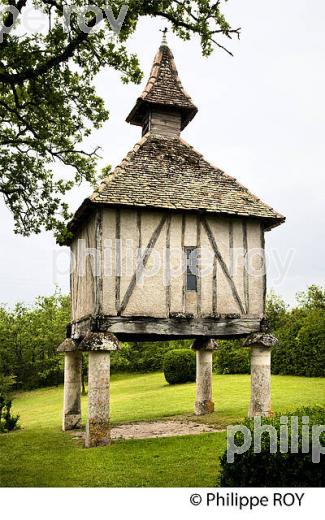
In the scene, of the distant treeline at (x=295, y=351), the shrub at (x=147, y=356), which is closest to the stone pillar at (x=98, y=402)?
the distant treeline at (x=295, y=351)

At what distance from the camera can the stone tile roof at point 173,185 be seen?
42.3 feet

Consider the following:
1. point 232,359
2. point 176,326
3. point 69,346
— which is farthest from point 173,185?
point 232,359

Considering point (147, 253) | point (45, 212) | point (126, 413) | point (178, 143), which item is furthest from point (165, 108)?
point (126, 413)

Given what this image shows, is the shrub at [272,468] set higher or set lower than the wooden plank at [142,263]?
lower

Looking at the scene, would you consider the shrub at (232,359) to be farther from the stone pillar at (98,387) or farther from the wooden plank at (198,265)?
the stone pillar at (98,387)

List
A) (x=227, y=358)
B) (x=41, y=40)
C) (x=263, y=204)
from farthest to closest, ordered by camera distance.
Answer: (x=227, y=358), (x=263, y=204), (x=41, y=40)

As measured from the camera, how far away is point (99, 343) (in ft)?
39.5

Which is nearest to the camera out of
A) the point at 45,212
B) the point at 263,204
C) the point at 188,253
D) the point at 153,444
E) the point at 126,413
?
the point at 45,212

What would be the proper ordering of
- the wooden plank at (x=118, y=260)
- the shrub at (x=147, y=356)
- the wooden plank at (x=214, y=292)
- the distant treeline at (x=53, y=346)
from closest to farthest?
the wooden plank at (x=118, y=260) < the wooden plank at (x=214, y=292) < the distant treeline at (x=53, y=346) < the shrub at (x=147, y=356)

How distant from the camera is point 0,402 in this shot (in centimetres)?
1670

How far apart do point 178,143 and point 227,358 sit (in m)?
17.7

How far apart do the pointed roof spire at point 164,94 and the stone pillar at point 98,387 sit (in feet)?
23.7

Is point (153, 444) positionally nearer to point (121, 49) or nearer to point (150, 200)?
point (150, 200)

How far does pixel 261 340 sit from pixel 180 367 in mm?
15179
